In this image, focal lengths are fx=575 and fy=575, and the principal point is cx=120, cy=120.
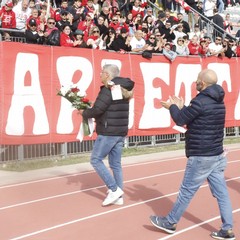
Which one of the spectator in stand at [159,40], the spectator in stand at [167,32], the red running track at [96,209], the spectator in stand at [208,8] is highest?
the spectator in stand at [208,8]

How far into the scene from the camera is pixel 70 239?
263 inches

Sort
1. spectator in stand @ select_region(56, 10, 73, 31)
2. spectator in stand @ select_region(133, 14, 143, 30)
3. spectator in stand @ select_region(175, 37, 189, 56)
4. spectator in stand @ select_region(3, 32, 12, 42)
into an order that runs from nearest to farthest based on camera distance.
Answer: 1. spectator in stand @ select_region(3, 32, 12, 42)
2. spectator in stand @ select_region(56, 10, 73, 31)
3. spectator in stand @ select_region(175, 37, 189, 56)
4. spectator in stand @ select_region(133, 14, 143, 30)

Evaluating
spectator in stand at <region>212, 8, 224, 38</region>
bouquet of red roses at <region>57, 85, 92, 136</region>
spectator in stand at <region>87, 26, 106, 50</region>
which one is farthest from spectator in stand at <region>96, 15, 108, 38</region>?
spectator in stand at <region>212, 8, 224, 38</region>

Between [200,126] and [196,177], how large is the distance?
603 mm

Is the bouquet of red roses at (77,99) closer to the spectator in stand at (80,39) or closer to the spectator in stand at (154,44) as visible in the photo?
the spectator in stand at (80,39)

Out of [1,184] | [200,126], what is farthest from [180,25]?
[200,126]

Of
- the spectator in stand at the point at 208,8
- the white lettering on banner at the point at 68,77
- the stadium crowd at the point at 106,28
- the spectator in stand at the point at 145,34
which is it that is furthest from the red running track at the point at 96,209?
the spectator in stand at the point at 208,8

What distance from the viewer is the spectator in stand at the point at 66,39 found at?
1344cm

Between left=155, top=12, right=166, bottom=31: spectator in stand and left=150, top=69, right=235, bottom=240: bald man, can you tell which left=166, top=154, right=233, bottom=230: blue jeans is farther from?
left=155, top=12, right=166, bottom=31: spectator in stand

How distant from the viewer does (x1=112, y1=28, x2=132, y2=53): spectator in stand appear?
15.0m

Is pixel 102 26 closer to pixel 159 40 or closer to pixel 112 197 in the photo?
pixel 159 40

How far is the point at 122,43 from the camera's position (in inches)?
596

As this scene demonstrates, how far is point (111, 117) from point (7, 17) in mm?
6556

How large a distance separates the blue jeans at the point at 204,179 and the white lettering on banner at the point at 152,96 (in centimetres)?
858
